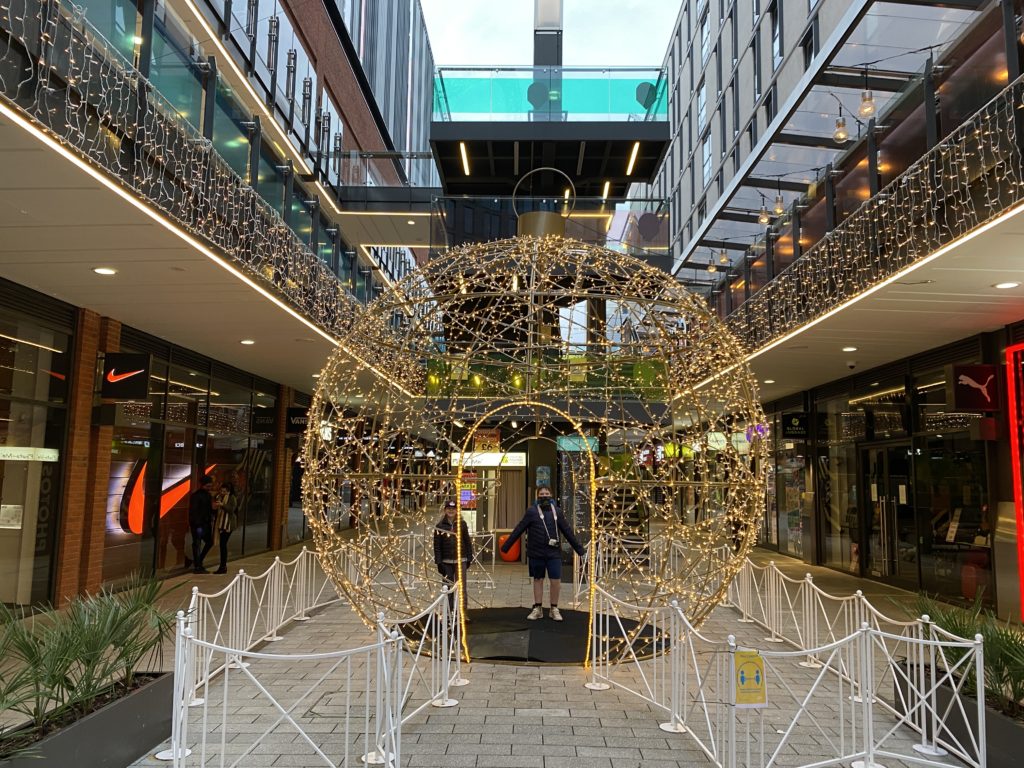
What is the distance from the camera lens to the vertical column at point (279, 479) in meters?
15.9

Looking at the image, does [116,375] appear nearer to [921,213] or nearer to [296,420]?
[296,420]

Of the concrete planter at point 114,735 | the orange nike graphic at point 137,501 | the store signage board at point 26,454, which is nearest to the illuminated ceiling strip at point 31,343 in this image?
the store signage board at point 26,454

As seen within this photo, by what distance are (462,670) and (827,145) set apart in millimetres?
9619

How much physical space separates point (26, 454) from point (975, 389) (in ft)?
35.2

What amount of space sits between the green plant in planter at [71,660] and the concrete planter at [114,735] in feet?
0.32

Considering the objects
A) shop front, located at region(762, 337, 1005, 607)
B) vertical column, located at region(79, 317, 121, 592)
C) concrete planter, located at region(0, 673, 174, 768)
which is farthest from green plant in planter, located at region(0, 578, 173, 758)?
shop front, located at region(762, 337, 1005, 607)

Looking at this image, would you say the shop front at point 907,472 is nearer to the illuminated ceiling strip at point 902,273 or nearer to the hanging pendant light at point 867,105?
the illuminated ceiling strip at point 902,273

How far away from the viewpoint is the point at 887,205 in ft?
25.9

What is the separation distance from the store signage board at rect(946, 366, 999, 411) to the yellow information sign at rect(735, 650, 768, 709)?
6.57 meters

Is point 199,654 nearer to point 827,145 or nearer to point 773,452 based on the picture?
point 827,145

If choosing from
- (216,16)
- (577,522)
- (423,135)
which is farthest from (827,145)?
(423,135)

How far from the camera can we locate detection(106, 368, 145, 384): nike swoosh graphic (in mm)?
9117

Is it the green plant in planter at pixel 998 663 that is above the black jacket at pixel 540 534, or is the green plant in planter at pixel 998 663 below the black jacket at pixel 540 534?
below

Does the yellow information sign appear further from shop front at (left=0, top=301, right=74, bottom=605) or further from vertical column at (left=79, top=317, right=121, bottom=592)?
vertical column at (left=79, top=317, right=121, bottom=592)
